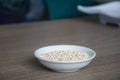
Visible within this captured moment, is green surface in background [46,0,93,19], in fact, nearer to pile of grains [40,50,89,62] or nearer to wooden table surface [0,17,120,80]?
wooden table surface [0,17,120,80]

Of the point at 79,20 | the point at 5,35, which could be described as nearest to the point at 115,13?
the point at 79,20

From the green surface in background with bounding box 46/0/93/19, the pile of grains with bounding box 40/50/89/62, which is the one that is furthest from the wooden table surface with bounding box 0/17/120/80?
the green surface in background with bounding box 46/0/93/19

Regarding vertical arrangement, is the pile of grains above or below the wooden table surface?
above

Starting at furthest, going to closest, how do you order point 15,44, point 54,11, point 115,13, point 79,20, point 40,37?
1. point 54,11
2. point 79,20
3. point 115,13
4. point 40,37
5. point 15,44

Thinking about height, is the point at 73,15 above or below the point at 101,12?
below

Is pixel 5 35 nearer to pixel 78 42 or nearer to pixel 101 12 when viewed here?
pixel 78 42

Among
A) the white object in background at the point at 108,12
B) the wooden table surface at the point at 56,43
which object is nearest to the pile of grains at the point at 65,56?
the wooden table surface at the point at 56,43

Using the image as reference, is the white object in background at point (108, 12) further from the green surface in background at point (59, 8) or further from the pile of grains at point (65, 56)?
the pile of grains at point (65, 56)

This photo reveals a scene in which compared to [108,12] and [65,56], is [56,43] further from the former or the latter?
[108,12]
